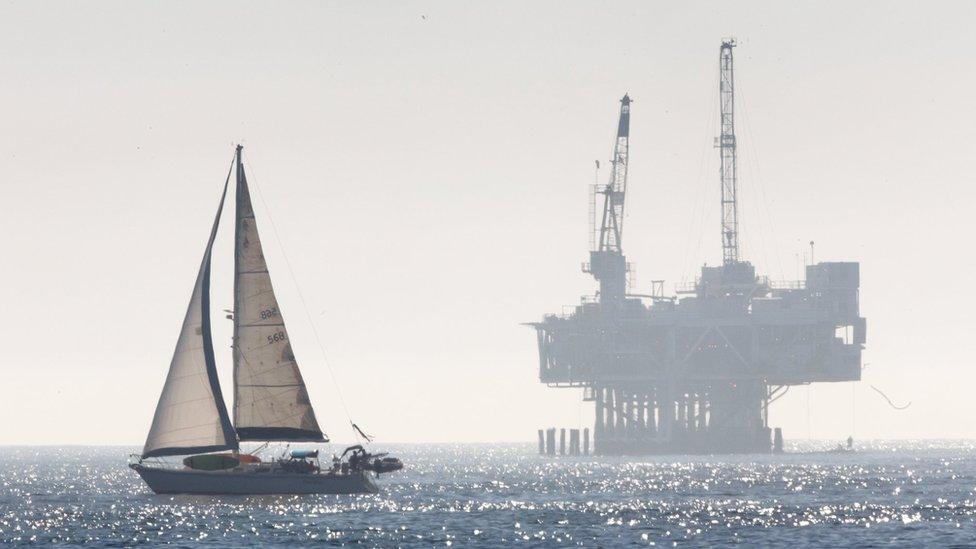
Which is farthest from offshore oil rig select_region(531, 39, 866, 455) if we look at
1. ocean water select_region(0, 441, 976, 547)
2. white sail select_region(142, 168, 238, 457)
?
white sail select_region(142, 168, 238, 457)

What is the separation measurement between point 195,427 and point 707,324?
113276 mm

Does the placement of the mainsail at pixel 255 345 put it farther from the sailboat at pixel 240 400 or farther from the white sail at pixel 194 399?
the white sail at pixel 194 399

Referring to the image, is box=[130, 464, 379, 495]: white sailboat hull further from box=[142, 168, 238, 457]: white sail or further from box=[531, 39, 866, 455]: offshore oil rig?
box=[531, 39, 866, 455]: offshore oil rig

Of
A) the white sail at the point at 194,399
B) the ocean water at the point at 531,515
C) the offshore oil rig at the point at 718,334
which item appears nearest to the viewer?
the ocean water at the point at 531,515

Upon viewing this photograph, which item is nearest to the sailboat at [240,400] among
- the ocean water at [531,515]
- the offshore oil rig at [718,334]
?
the ocean water at [531,515]

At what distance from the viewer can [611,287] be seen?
195000 mm

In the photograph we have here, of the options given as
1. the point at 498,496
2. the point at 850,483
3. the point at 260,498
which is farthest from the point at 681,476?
the point at 260,498

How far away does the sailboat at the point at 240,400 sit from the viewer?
258 feet

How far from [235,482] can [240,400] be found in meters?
3.76

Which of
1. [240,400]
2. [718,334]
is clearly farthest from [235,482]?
[718,334]

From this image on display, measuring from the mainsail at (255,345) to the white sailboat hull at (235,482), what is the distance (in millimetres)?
1860

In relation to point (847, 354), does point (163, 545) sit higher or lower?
lower

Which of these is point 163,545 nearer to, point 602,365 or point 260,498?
point 260,498

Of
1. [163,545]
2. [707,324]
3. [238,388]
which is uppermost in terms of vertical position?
[707,324]
